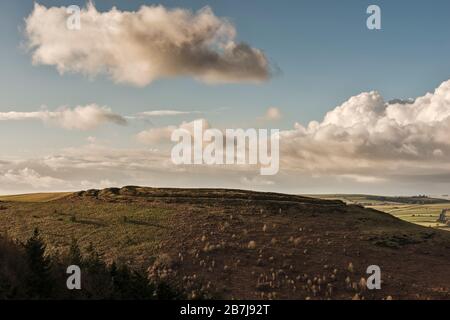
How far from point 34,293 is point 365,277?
24.0m

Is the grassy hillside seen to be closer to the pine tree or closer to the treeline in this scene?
the treeline

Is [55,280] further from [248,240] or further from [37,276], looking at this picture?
[248,240]

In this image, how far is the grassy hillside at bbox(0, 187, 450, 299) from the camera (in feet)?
108

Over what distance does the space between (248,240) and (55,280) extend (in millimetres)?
21357

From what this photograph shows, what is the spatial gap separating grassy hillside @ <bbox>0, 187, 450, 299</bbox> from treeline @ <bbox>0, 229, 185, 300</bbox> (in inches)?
210

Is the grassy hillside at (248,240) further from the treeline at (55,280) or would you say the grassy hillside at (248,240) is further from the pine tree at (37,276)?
the pine tree at (37,276)

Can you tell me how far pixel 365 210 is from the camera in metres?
58.7

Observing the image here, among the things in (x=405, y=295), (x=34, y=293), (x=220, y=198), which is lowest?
(x=405, y=295)

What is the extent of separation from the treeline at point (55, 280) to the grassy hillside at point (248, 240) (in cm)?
532

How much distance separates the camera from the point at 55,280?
2436 cm

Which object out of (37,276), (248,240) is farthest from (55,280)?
(248,240)

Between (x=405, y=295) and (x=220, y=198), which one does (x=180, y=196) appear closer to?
(x=220, y=198)
